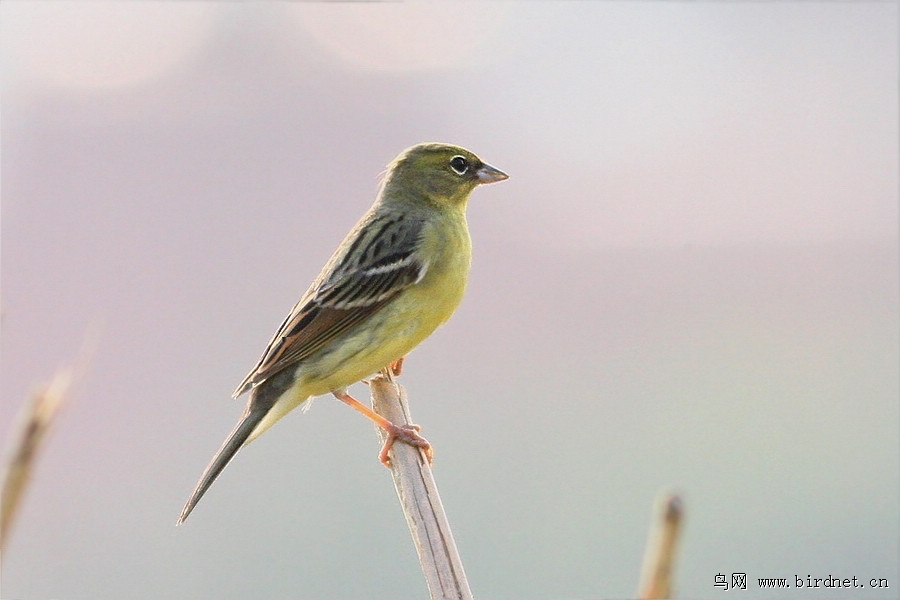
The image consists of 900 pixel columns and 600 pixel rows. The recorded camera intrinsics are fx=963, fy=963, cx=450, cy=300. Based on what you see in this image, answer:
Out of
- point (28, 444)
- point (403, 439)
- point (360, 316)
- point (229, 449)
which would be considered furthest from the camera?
point (360, 316)

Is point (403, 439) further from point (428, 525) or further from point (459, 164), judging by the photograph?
point (459, 164)

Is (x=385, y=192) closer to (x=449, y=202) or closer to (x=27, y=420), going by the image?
(x=449, y=202)

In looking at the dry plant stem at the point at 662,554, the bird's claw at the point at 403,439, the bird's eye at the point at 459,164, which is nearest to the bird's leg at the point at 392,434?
the bird's claw at the point at 403,439

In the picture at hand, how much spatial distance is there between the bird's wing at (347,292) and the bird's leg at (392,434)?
0.32 m

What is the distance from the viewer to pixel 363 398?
12.5ft

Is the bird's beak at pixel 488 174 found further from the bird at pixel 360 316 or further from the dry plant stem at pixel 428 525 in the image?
the dry plant stem at pixel 428 525

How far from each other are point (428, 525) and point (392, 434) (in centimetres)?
92

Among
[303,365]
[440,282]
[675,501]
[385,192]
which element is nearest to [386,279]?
[440,282]

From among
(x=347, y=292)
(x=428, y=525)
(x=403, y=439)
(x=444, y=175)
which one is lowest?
(x=428, y=525)

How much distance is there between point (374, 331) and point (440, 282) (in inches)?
12.8

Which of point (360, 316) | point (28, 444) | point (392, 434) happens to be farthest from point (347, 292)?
point (28, 444)

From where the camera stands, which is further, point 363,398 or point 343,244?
point 343,244

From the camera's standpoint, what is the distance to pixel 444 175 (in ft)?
14.0

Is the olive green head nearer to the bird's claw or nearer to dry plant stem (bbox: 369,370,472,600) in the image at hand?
the bird's claw
